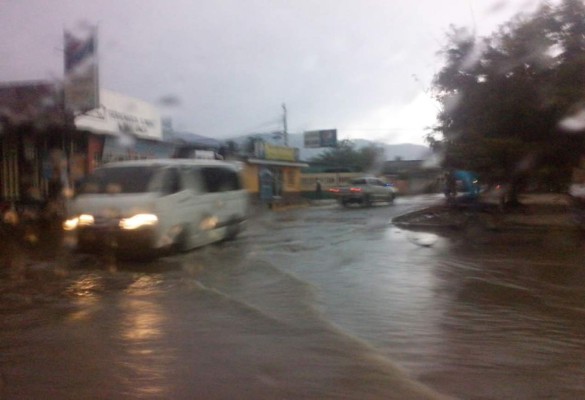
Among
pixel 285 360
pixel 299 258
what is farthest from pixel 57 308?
pixel 299 258

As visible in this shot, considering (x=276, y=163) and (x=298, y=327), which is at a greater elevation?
(x=276, y=163)

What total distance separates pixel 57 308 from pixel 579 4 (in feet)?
51.2

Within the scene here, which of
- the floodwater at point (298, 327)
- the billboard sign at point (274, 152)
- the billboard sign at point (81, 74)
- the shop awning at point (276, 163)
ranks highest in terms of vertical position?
the billboard sign at point (81, 74)

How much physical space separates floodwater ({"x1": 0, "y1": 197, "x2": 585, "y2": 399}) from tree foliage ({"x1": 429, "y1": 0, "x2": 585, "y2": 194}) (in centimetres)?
497

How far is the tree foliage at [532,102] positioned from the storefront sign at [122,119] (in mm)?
12977

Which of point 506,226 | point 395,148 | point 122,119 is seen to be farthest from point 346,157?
point 506,226

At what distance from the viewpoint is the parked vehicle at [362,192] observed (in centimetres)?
→ 3403

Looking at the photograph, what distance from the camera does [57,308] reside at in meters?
8.67

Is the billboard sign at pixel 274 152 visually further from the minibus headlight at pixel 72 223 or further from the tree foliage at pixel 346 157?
the minibus headlight at pixel 72 223

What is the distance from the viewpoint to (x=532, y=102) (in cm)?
1834

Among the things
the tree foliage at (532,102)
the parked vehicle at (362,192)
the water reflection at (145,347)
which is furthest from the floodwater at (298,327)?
the parked vehicle at (362,192)

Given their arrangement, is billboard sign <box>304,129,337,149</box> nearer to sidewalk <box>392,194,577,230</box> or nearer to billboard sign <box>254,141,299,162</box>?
billboard sign <box>254,141,299,162</box>

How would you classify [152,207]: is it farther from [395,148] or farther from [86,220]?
[395,148]

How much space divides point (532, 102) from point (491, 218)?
420 centimetres
